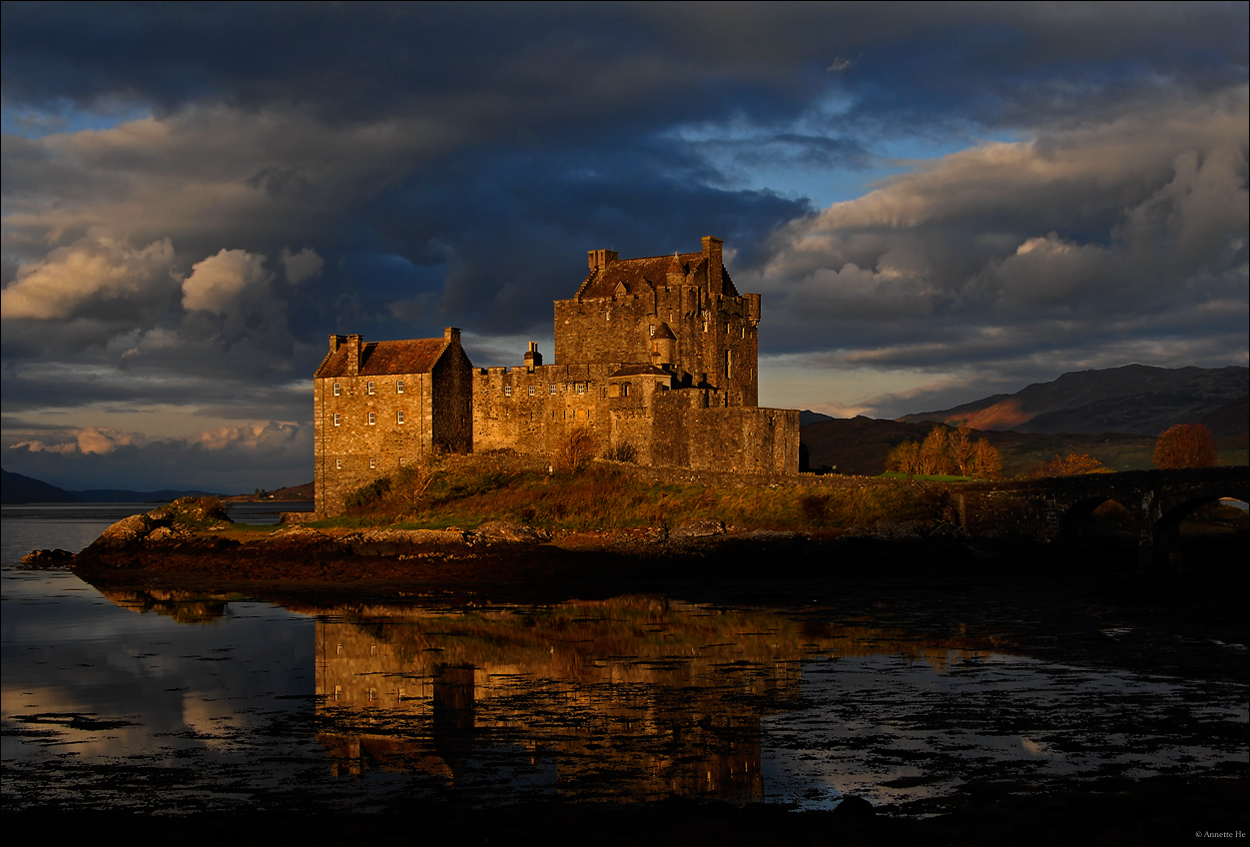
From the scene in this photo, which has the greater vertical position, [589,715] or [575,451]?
[575,451]

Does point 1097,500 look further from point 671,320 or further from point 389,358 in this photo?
point 389,358

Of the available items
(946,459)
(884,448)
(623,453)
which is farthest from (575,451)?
(884,448)

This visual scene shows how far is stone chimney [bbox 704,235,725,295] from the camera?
190 feet

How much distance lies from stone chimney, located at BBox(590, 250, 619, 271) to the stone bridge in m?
23.2

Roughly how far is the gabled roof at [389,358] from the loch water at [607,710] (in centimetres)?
3035

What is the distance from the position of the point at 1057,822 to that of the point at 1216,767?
11.4 ft

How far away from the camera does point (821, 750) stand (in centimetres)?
1412

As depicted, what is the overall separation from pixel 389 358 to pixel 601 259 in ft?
40.6

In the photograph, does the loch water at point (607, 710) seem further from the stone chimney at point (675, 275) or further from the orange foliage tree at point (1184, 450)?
the orange foliage tree at point (1184, 450)

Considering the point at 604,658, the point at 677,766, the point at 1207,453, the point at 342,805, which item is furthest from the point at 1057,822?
the point at 1207,453

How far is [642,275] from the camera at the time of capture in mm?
58844

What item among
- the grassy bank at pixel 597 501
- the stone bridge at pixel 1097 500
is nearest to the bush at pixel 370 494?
the grassy bank at pixel 597 501

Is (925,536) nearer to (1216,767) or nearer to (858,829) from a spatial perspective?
(1216,767)

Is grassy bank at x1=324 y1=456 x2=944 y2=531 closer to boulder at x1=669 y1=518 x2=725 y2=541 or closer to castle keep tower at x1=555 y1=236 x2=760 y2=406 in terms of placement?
boulder at x1=669 y1=518 x2=725 y2=541
